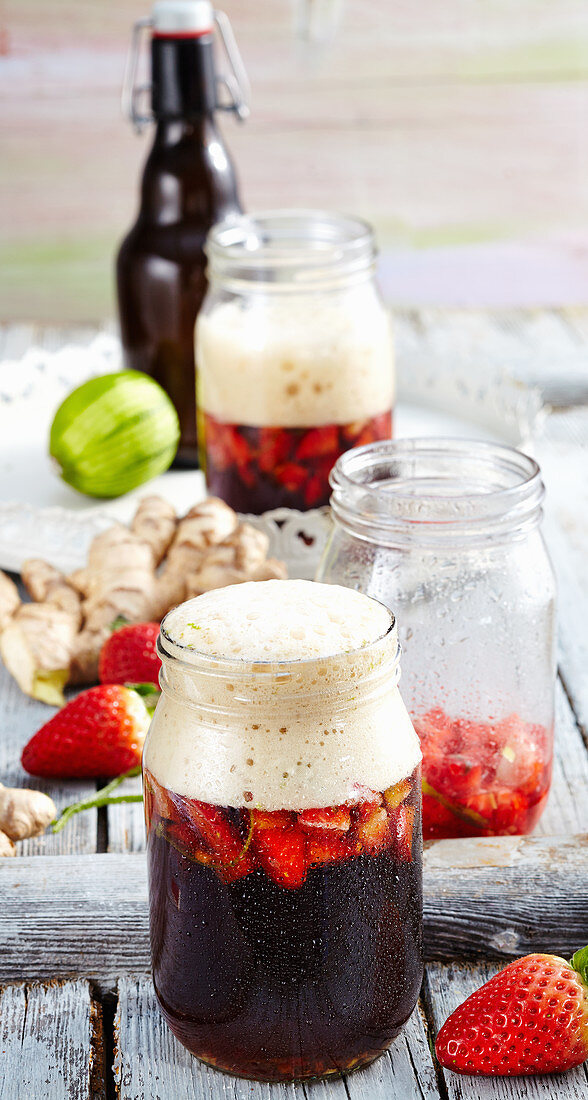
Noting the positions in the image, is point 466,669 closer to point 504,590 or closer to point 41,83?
point 504,590

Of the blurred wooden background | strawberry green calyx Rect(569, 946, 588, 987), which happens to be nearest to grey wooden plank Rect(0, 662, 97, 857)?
strawberry green calyx Rect(569, 946, 588, 987)

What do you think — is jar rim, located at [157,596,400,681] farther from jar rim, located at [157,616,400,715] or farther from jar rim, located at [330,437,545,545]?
jar rim, located at [330,437,545,545]

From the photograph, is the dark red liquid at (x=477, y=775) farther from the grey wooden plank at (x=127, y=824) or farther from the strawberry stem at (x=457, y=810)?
the grey wooden plank at (x=127, y=824)

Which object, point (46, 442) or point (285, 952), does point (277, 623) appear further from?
point (46, 442)

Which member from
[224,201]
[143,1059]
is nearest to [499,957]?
[143,1059]

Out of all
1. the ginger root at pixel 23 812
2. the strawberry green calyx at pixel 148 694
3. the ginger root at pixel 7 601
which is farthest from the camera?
the ginger root at pixel 7 601

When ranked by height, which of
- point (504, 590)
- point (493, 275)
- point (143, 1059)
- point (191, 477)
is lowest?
point (493, 275)

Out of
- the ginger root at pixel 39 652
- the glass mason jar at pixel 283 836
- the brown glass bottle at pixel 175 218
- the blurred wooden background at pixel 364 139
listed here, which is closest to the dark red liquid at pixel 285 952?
the glass mason jar at pixel 283 836
